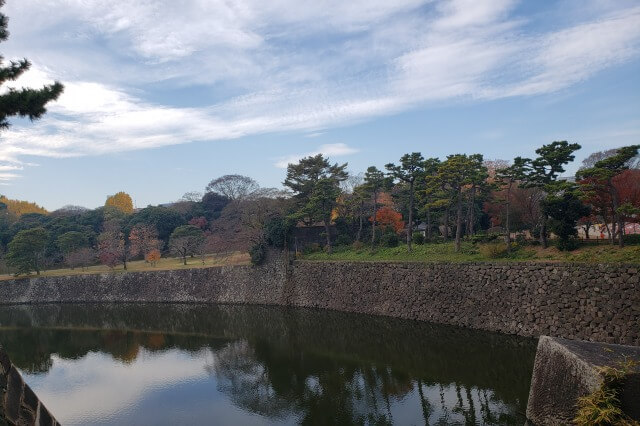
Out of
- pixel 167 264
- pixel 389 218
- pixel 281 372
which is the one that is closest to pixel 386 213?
pixel 389 218

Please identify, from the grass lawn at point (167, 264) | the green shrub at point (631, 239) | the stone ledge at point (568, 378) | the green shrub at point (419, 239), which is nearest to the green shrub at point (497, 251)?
the green shrub at point (631, 239)

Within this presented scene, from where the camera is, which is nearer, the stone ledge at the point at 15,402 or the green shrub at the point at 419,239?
the stone ledge at the point at 15,402

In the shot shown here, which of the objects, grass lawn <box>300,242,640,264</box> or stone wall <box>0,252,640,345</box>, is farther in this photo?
grass lawn <box>300,242,640,264</box>

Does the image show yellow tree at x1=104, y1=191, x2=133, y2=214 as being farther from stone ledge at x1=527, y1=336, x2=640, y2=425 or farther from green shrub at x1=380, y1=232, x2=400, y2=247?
stone ledge at x1=527, y1=336, x2=640, y2=425

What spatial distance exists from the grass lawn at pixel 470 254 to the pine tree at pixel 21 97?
15.7 metres

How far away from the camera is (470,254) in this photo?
1934 centimetres

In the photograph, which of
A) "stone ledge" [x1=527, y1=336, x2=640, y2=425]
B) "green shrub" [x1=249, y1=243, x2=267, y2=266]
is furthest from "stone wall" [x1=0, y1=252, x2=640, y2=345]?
"stone ledge" [x1=527, y1=336, x2=640, y2=425]

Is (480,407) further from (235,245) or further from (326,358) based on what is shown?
(235,245)

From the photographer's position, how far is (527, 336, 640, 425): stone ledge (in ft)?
22.2

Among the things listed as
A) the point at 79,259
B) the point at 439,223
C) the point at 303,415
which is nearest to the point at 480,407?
the point at 303,415

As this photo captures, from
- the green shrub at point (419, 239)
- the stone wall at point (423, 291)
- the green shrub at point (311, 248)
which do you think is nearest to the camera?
the stone wall at point (423, 291)

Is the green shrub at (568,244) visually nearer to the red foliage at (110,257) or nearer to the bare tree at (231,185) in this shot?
the red foliage at (110,257)

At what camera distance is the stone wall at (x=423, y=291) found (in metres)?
13.2

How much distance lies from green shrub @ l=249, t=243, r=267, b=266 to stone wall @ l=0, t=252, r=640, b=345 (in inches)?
17.1
